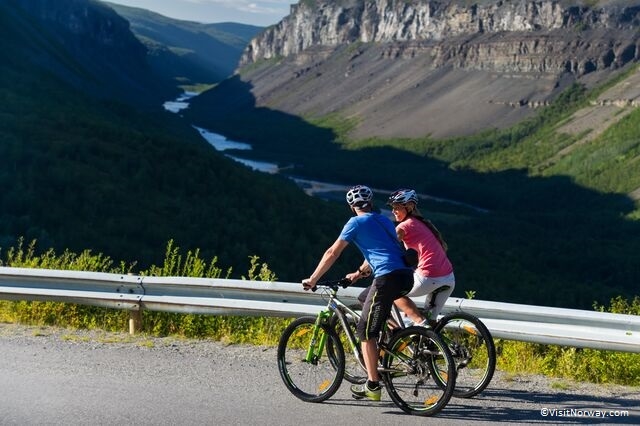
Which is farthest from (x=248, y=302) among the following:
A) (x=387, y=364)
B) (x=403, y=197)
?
(x=403, y=197)

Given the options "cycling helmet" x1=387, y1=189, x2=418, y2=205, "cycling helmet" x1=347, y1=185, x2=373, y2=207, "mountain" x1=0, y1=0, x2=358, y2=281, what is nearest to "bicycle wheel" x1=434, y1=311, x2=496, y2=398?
"cycling helmet" x1=387, y1=189, x2=418, y2=205

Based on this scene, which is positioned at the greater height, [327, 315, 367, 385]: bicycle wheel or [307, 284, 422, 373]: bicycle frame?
[307, 284, 422, 373]: bicycle frame

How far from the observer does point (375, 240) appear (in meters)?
10.3

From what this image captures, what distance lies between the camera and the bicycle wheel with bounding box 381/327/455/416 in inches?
398

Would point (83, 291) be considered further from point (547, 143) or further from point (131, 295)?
point (547, 143)

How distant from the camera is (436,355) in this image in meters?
10.2

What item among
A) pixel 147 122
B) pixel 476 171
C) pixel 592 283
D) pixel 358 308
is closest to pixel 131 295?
pixel 358 308

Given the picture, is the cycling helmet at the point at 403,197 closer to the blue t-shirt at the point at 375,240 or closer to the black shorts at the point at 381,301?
the blue t-shirt at the point at 375,240

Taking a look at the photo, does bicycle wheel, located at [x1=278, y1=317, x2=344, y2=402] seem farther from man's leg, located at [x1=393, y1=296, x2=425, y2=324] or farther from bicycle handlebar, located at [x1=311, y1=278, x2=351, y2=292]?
man's leg, located at [x1=393, y1=296, x2=425, y2=324]

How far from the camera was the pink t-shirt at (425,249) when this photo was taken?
1078 cm

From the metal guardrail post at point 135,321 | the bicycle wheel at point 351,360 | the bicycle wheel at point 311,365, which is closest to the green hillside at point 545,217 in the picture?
the metal guardrail post at point 135,321

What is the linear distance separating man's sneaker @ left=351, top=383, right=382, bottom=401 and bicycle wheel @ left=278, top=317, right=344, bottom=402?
0.23 m

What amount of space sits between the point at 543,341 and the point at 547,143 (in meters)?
194

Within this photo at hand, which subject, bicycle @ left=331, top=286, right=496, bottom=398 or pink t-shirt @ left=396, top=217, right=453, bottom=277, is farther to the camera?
pink t-shirt @ left=396, top=217, right=453, bottom=277
